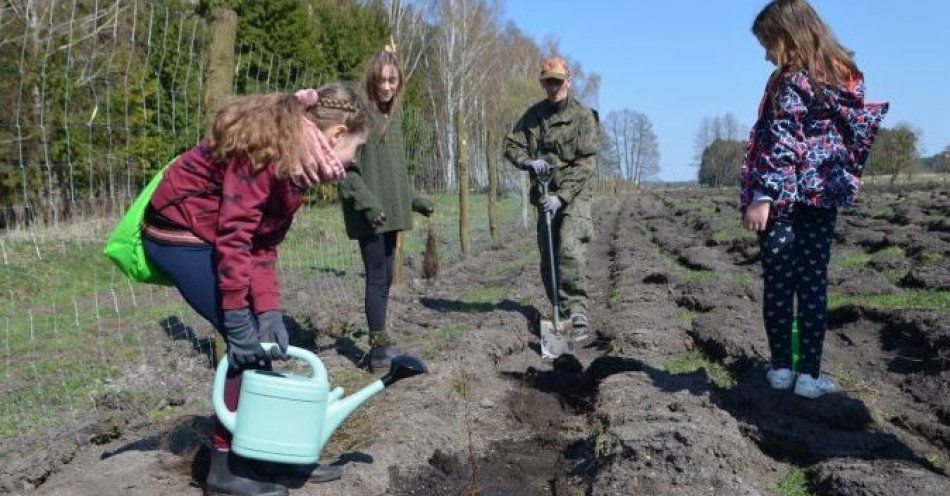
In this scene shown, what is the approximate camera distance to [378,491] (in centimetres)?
289

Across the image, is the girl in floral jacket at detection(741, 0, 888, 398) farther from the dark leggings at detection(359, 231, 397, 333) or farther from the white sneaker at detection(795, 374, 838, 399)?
the dark leggings at detection(359, 231, 397, 333)

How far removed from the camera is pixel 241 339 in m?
2.53

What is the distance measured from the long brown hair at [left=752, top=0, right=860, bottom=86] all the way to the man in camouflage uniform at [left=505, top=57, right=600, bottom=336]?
2378mm

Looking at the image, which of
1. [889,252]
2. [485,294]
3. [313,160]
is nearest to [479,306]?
[485,294]

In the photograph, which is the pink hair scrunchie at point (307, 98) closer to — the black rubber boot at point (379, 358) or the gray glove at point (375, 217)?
the gray glove at point (375, 217)

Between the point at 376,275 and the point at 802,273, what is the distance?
2062 mm

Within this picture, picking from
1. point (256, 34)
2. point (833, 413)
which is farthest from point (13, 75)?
point (256, 34)

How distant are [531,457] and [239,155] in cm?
180

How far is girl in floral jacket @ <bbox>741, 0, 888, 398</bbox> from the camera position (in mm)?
3408

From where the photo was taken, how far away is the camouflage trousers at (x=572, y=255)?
5859mm

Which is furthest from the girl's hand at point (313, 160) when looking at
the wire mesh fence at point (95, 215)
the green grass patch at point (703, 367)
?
the green grass patch at point (703, 367)

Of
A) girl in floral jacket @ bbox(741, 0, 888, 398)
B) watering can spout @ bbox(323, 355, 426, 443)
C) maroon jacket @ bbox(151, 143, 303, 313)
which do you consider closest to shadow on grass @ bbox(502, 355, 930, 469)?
girl in floral jacket @ bbox(741, 0, 888, 398)

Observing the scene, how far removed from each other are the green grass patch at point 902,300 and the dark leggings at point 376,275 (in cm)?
355

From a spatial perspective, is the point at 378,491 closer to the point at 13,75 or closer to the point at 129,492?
the point at 129,492
